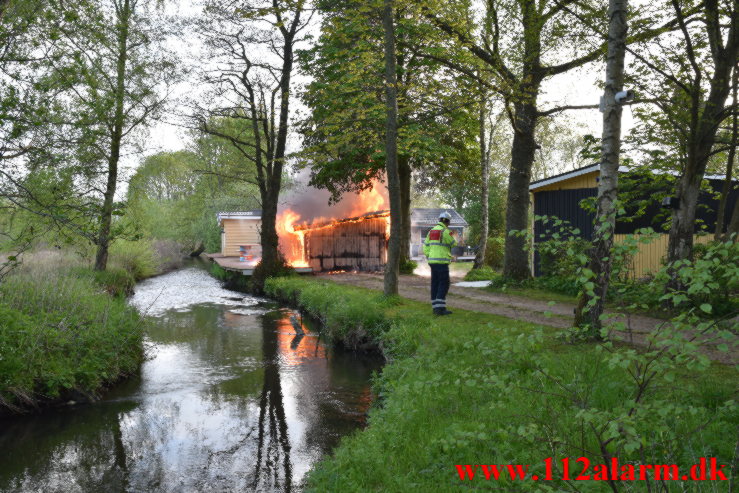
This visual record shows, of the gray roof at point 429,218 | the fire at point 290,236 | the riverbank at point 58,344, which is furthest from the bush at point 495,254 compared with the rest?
the gray roof at point 429,218

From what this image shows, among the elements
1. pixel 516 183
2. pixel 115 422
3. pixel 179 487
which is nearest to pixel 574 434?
pixel 179 487

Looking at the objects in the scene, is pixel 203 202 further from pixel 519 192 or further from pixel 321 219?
pixel 519 192

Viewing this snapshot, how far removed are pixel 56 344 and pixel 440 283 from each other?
6.60 meters

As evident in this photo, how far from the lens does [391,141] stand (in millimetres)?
11875

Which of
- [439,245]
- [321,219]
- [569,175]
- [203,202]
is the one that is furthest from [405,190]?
[203,202]

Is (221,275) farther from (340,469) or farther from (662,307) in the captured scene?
(340,469)

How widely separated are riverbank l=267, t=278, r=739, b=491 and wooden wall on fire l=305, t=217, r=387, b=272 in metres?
17.1

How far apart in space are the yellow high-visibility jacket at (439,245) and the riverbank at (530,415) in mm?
2568

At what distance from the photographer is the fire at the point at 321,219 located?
2537 cm

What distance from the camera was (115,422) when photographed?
718 cm

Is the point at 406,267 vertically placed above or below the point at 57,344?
above

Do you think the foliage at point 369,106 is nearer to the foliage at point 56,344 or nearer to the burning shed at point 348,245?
the burning shed at point 348,245

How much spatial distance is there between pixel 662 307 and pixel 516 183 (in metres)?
6.42

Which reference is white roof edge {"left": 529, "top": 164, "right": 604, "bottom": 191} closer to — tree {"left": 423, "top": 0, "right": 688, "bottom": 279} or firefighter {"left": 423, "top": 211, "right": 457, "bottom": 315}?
tree {"left": 423, "top": 0, "right": 688, "bottom": 279}
